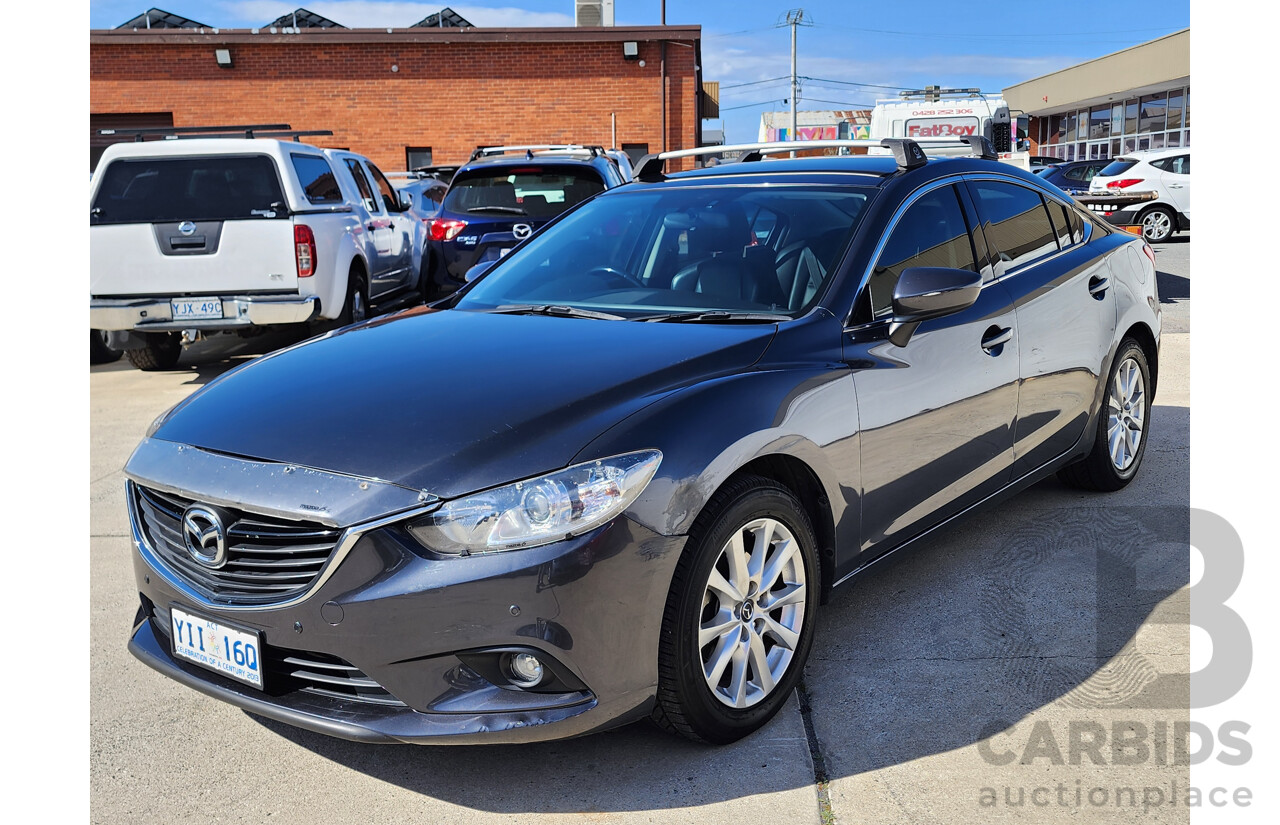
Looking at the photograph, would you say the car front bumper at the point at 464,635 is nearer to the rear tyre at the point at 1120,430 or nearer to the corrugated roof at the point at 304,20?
the rear tyre at the point at 1120,430

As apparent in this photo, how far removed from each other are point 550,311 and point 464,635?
1568 mm

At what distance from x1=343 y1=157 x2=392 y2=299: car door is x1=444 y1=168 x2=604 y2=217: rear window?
101 centimetres

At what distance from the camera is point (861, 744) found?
118 inches

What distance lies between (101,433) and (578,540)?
5.81 meters

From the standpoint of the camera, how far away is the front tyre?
2721mm

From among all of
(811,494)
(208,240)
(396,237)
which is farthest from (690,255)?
(396,237)

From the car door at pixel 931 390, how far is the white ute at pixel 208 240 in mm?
5941

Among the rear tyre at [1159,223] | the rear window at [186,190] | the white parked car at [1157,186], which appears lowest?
the rear window at [186,190]

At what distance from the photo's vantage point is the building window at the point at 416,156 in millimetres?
24984

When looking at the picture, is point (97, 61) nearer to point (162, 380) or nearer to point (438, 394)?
point (162, 380)

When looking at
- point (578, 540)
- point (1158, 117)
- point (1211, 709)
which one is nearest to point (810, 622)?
point (578, 540)

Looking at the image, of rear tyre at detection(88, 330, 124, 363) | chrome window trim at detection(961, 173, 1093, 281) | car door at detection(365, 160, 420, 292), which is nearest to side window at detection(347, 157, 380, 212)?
car door at detection(365, 160, 420, 292)

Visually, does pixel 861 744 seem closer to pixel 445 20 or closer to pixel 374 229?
pixel 374 229

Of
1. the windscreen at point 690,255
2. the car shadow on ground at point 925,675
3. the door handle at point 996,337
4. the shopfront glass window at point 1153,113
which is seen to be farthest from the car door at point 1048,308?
the shopfront glass window at point 1153,113
